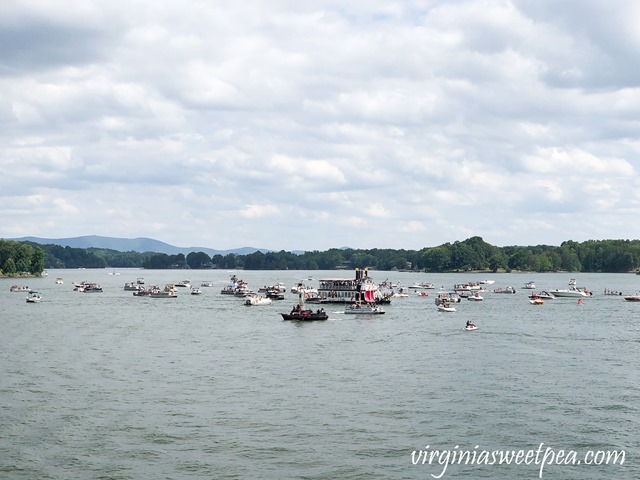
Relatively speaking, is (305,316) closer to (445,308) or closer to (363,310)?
(363,310)

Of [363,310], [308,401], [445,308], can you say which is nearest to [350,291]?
[445,308]

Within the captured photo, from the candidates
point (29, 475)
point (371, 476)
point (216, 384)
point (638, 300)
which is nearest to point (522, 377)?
point (216, 384)

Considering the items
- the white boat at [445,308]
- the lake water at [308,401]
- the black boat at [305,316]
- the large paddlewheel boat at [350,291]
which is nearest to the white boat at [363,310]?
the black boat at [305,316]

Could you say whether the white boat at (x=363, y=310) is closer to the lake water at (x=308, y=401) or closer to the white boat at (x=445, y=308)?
the white boat at (x=445, y=308)

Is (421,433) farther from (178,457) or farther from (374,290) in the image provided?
(374,290)

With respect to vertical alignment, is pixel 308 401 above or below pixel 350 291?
below

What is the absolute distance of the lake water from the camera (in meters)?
44.8

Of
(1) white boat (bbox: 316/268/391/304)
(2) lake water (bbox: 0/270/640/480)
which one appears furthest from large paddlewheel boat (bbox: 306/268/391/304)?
(2) lake water (bbox: 0/270/640/480)

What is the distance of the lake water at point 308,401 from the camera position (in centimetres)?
4484

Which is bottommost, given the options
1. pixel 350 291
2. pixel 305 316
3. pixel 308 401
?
pixel 308 401

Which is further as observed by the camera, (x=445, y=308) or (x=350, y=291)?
(x=350, y=291)

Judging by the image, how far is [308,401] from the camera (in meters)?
60.2

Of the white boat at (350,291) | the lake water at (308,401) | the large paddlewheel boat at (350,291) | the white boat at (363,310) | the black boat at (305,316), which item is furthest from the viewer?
the large paddlewheel boat at (350,291)

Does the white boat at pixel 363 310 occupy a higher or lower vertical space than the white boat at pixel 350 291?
lower
